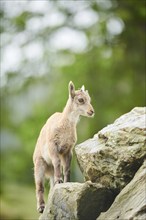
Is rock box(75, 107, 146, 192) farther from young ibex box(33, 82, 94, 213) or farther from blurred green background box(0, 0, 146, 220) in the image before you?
blurred green background box(0, 0, 146, 220)

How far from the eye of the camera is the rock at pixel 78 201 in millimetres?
13008

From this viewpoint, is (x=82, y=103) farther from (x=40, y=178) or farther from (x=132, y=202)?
(x=132, y=202)

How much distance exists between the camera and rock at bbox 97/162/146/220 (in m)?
11.9

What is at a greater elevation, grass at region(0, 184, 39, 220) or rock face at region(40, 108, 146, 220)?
grass at region(0, 184, 39, 220)

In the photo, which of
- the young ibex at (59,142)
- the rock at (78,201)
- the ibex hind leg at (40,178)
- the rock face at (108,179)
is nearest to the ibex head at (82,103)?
the young ibex at (59,142)

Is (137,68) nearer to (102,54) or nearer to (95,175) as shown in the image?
(102,54)

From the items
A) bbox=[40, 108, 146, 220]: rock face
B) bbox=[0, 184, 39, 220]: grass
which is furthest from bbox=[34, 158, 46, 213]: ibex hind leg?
bbox=[0, 184, 39, 220]: grass

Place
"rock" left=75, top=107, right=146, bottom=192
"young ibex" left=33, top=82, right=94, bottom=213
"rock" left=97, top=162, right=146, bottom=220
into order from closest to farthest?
"rock" left=97, top=162, right=146, bottom=220 < "rock" left=75, top=107, right=146, bottom=192 < "young ibex" left=33, top=82, right=94, bottom=213

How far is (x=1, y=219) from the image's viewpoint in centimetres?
3412

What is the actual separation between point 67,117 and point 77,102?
34cm

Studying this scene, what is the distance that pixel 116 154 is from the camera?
12852 mm

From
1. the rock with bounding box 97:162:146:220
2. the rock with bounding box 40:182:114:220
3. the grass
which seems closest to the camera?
the rock with bounding box 97:162:146:220

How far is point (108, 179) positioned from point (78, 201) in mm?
632

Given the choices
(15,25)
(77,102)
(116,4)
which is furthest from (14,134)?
(77,102)
